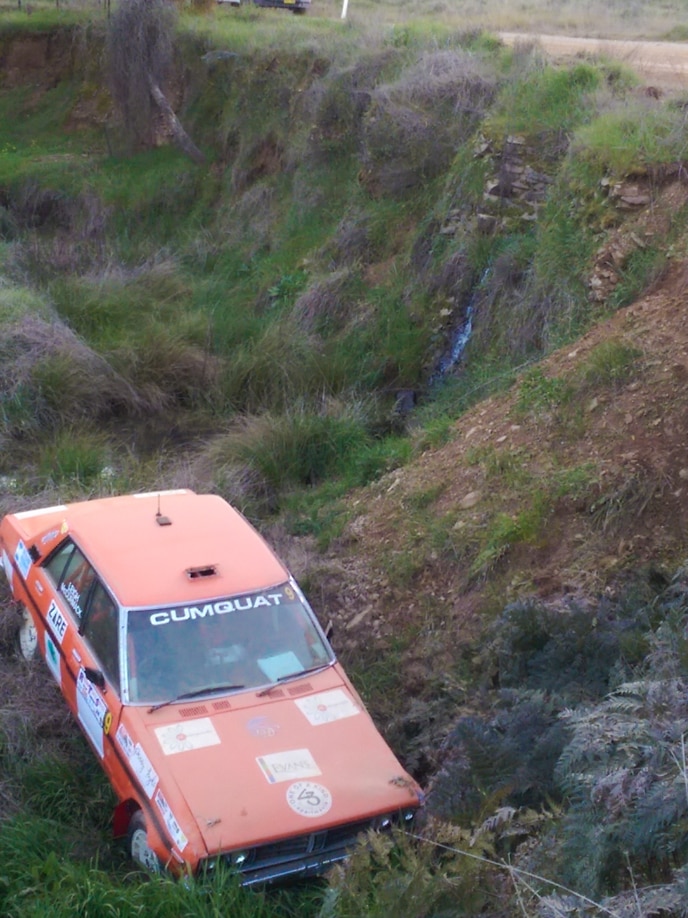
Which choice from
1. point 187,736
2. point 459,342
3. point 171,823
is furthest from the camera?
point 459,342

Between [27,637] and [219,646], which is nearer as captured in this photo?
[219,646]

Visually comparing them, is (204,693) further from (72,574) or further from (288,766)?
(72,574)

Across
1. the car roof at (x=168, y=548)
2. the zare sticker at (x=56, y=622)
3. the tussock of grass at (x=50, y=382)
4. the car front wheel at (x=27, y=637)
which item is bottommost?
the tussock of grass at (x=50, y=382)

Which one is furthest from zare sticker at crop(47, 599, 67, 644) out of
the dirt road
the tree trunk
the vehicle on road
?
the vehicle on road

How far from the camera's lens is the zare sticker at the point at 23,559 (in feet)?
21.8

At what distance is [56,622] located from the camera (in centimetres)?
607

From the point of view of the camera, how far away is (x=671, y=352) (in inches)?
305

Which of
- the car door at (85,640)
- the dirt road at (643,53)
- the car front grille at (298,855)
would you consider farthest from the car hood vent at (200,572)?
the dirt road at (643,53)

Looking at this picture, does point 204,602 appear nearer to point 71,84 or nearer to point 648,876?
point 648,876

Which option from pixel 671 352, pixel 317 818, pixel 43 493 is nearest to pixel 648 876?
pixel 317 818

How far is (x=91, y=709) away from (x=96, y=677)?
22 cm

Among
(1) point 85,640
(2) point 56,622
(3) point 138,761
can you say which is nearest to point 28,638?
(2) point 56,622

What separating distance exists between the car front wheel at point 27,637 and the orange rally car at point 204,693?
2 centimetres

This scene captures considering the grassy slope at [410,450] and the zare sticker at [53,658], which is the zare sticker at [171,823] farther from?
the zare sticker at [53,658]
